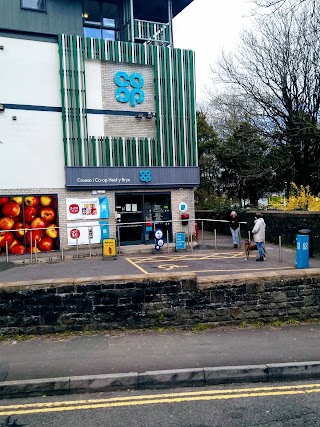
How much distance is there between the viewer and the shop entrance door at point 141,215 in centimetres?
1850

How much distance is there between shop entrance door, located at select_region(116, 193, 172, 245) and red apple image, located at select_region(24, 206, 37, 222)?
3.71 m

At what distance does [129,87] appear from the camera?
18.6 meters

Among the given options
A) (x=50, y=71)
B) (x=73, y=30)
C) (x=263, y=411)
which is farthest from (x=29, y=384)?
(x=73, y=30)

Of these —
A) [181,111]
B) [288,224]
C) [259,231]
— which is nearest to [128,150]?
[181,111]

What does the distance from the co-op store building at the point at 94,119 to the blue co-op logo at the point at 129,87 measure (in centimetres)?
5

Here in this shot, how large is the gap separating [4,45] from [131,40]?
5730 millimetres

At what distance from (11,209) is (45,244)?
80.2 inches

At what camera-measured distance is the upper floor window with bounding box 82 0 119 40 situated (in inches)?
757

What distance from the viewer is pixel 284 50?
22.6m

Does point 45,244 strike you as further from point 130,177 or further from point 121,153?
point 121,153

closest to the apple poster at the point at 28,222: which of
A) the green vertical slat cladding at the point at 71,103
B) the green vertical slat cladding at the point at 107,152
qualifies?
the green vertical slat cladding at the point at 71,103

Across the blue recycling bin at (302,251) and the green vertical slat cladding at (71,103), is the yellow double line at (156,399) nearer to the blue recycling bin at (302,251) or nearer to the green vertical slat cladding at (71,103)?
the blue recycling bin at (302,251)

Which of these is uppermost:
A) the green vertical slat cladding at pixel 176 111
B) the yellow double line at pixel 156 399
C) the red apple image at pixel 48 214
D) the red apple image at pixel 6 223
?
the green vertical slat cladding at pixel 176 111

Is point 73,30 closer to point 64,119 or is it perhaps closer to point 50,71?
point 50,71
